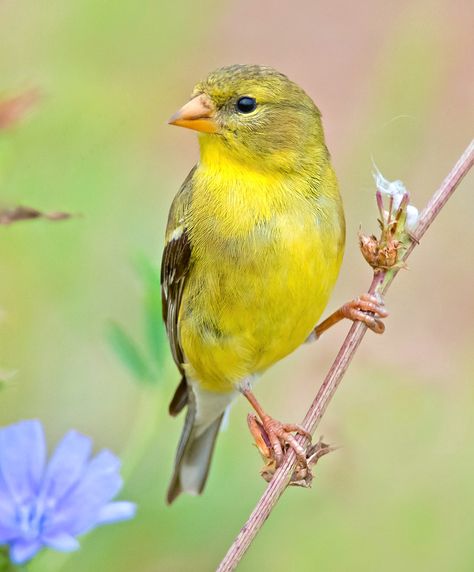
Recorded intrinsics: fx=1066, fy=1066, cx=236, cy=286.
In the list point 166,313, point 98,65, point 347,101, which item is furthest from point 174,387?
point 347,101

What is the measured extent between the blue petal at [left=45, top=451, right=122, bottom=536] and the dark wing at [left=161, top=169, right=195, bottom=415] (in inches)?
49.8

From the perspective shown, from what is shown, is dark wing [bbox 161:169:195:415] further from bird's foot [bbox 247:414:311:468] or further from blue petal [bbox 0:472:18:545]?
blue petal [bbox 0:472:18:545]

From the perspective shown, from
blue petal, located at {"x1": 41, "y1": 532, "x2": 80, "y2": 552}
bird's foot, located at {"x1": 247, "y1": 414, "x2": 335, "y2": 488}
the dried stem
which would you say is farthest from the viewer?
bird's foot, located at {"x1": 247, "y1": 414, "x2": 335, "y2": 488}

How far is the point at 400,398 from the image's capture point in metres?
3.43

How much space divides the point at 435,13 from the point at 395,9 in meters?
2.15

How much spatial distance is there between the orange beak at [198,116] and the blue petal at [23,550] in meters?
1.40

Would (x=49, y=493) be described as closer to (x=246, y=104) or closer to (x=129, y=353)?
(x=129, y=353)

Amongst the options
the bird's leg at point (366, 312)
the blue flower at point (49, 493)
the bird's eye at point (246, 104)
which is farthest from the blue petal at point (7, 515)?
the bird's eye at point (246, 104)

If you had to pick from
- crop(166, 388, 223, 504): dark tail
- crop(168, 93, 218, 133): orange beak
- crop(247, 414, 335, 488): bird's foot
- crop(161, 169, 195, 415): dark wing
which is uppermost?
crop(168, 93, 218, 133): orange beak

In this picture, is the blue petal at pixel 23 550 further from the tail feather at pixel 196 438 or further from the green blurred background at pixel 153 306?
the tail feather at pixel 196 438

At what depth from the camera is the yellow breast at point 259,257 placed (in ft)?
8.92

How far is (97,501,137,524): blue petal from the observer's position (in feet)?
5.05

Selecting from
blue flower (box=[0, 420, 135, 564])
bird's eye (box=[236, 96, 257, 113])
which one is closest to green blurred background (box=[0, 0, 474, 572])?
bird's eye (box=[236, 96, 257, 113])

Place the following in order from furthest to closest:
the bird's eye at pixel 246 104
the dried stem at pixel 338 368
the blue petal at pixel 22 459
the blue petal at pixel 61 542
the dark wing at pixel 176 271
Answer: the dark wing at pixel 176 271
the bird's eye at pixel 246 104
the dried stem at pixel 338 368
the blue petal at pixel 22 459
the blue petal at pixel 61 542
